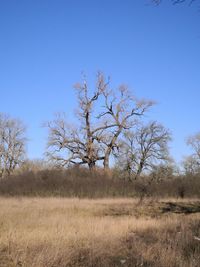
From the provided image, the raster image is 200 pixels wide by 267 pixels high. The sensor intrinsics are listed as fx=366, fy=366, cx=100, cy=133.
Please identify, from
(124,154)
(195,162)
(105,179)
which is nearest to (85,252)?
(105,179)

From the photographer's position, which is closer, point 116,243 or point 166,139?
point 116,243

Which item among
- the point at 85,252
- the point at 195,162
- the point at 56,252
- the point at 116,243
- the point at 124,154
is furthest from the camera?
the point at 195,162

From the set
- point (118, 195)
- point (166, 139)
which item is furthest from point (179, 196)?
point (166, 139)

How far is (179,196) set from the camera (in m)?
31.7

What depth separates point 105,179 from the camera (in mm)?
34906

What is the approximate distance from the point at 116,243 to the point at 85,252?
147 cm

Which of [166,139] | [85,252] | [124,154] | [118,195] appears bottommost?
[85,252]

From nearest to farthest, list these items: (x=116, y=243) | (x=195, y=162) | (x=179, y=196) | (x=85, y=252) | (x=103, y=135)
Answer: (x=85, y=252)
(x=116, y=243)
(x=179, y=196)
(x=103, y=135)
(x=195, y=162)

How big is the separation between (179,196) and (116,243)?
23738mm

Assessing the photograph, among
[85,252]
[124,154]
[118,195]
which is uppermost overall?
[124,154]

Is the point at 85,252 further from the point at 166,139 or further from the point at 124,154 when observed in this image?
the point at 166,139

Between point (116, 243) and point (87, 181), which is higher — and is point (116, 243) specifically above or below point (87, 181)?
below

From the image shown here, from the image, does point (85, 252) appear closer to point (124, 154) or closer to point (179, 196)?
point (179, 196)

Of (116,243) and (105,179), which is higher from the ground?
(105,179)
